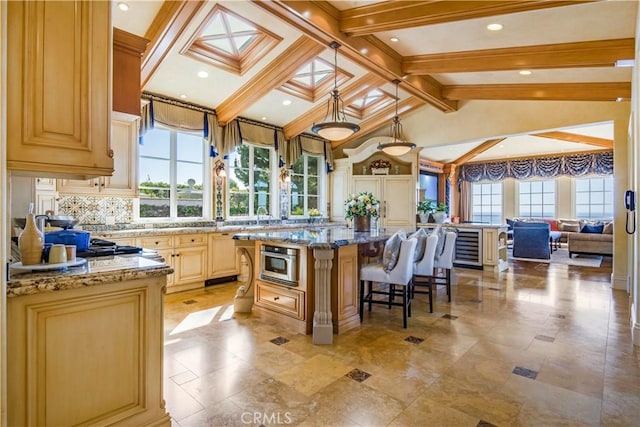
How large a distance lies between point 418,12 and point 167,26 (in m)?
2.48

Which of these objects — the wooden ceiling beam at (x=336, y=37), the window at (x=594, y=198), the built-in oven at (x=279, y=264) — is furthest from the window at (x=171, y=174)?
the window at (x=594, y=198)

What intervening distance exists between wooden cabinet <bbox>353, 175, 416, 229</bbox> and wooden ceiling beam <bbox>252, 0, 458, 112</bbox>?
233cm

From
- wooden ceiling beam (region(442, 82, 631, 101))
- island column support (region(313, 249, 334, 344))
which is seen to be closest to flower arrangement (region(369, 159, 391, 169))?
wooden ceiling beam (region(442, 82, 631, 101))

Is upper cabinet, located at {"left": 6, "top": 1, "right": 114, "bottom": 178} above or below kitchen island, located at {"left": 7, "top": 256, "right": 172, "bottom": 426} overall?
above

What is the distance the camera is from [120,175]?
3805mm

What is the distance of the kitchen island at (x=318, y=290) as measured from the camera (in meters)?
3.02

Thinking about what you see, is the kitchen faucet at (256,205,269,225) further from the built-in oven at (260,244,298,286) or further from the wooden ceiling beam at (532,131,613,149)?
the wooden ceiling beam at (532,131,613,149)

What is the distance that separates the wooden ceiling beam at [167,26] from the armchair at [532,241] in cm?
786

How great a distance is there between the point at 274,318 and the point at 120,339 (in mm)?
2069

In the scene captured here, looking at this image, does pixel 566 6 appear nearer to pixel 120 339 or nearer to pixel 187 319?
pixel 120 339

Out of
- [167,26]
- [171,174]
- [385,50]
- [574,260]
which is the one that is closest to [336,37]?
Answer: [385,50]

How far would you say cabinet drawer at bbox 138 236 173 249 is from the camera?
4.45 metres

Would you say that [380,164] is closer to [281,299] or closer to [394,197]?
[394,197]

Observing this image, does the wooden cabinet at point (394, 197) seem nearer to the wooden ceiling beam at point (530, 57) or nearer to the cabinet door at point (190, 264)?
the wooden ceiling beam at point (530, 57)
